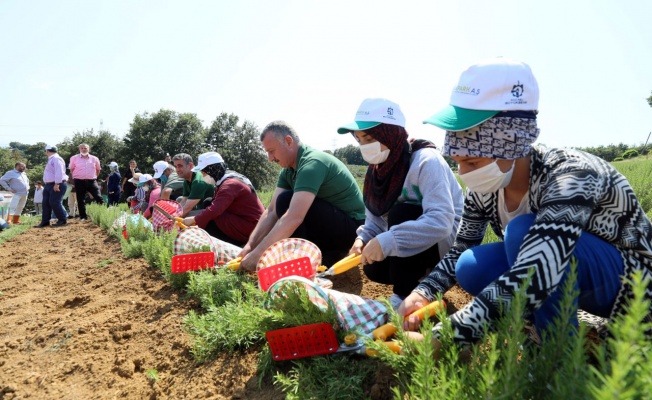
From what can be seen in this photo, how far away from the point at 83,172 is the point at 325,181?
8782 mm

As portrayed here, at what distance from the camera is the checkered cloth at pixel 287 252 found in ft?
8.92

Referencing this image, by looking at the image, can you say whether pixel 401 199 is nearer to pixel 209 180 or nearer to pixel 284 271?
pixel 284 271

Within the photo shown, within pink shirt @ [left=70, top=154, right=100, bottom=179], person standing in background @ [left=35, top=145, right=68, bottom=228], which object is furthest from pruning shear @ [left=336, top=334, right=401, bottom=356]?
pink shirt @ [left=70, top=154, right=100, bottom=179]

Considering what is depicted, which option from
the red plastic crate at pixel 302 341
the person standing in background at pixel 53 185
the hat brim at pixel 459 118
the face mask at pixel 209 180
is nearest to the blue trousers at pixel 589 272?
the hat brim at pixel 459 118

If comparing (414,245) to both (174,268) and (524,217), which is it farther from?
(174,268)

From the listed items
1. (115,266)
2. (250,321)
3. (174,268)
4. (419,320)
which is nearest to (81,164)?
(115,266)

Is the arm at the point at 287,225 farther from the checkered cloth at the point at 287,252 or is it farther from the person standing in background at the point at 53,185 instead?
the person standing in background at the point at 53,185

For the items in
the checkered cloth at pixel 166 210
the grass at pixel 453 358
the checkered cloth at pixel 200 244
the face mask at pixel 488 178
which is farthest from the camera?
the checkered cloth at pixel 166 210

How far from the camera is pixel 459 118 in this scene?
1.46 metres

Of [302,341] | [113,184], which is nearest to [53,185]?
[113,184]

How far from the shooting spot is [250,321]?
6.62 ft

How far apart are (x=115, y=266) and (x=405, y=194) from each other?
3.38m

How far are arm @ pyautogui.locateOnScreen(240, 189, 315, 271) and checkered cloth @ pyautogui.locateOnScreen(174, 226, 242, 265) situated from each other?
48 centimetres

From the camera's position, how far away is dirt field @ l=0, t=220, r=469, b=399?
6.39 ft
